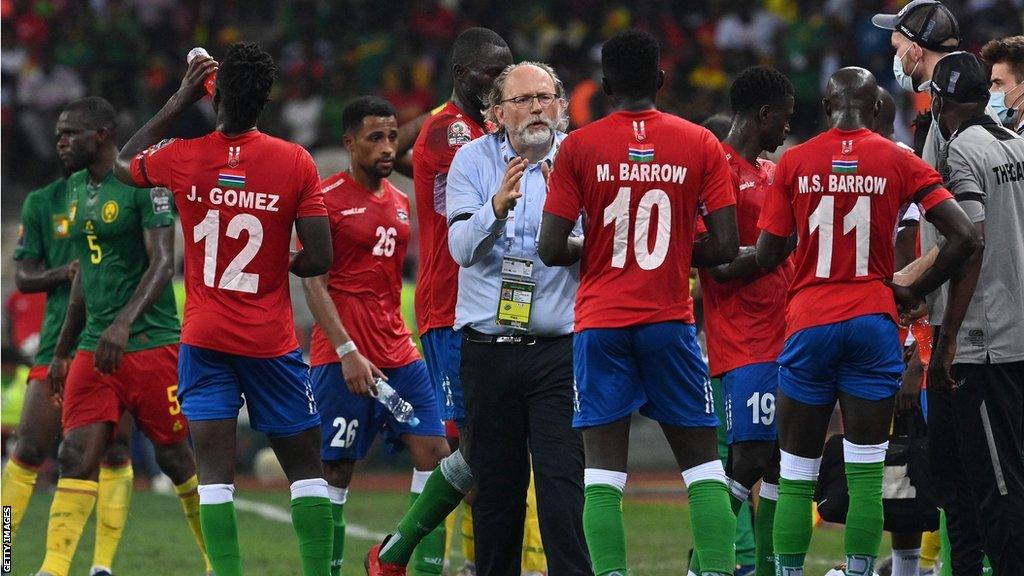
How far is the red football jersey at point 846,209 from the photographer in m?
6.45

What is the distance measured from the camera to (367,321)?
8.41 m

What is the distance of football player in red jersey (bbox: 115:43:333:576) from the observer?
6.62 m

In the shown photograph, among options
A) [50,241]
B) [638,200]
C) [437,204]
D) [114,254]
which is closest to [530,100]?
[638,200]

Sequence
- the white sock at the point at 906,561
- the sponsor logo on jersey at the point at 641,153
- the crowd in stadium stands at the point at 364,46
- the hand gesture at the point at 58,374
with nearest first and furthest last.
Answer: the sponsor logo on jersey at the point at 641,153, the white sock at the point at 906,561, the hand gesture at the point at 58,374, the crowd in stadium stands at the point at 364,46

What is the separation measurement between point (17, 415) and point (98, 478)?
7.58 meters

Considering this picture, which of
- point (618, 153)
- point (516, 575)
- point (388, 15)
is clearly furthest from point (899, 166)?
point (388, 15)

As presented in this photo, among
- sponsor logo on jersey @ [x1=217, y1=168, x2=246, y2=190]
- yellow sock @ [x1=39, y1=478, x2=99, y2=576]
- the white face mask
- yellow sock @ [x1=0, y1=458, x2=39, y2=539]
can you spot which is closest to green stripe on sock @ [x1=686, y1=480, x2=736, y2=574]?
sponsor logo on jersey @ [x1=217, y1=168, x2=246, y2=190]

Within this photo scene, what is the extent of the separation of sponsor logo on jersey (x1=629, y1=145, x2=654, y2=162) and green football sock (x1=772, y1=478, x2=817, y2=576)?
1.71 m

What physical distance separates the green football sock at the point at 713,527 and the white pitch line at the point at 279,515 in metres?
5.60

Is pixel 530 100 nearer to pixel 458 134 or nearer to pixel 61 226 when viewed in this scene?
pixel 458 134

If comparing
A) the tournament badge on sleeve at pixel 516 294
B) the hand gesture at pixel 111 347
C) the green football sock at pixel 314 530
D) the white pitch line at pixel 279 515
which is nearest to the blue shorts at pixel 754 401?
the tournament badge on sleeve at pixel 516 294

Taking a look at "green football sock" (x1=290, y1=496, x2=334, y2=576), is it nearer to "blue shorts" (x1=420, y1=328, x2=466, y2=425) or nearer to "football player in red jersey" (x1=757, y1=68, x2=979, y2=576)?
"blue shorts" (x1=420, y1=328, x2=466, y2=425)

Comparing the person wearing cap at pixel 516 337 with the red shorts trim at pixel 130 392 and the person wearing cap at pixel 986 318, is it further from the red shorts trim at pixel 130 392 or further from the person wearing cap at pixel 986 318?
the red shorts trim at pixel 130 392

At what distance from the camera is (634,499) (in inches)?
574
